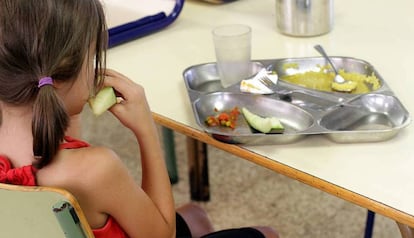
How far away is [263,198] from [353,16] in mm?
707

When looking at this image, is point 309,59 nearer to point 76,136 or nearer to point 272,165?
point 272,165

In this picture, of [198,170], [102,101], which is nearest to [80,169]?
[102,101]

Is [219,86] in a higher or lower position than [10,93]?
lower

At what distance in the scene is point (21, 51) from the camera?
86 cm

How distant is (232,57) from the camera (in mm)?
1324

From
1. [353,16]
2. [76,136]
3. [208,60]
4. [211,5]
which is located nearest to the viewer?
[76,136]

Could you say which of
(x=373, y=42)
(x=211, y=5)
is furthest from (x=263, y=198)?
(x=373, y=42)

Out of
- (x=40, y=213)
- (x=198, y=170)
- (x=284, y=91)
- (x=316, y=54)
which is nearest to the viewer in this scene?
(x=40, y=213)

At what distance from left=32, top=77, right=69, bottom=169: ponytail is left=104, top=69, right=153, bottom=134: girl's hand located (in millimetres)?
221

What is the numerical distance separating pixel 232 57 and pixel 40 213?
62cm

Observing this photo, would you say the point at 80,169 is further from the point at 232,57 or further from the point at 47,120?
the point at 232,57

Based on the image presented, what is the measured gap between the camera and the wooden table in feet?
3.21

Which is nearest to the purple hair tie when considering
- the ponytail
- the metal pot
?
the ponytail

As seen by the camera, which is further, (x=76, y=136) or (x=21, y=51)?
(x=76, y=136)
